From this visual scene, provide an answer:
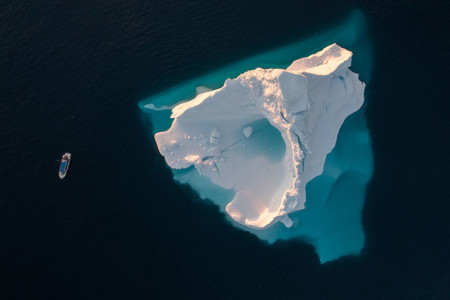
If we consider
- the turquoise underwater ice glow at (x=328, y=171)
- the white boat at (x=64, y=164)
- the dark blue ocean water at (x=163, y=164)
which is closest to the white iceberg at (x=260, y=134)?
the turquoise underwater ice glow at (x=328, y=171)

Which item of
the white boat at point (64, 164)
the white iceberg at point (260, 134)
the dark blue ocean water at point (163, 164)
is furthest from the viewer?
the white boat at point (64, 164)

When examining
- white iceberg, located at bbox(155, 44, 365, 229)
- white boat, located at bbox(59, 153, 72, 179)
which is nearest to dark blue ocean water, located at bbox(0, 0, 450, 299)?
white boat, located at bbox(59, 153, 72, 179)

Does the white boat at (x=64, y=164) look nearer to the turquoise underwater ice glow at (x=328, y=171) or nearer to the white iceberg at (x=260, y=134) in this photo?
the turquoise underwater ice glow at (x=328, y=171)

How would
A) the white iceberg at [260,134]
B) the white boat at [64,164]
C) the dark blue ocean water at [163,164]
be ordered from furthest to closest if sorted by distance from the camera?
1. the white boat at [64,164]
2. the dark blue ocean water at [163,164]
3. the white iceberg at [260,134]

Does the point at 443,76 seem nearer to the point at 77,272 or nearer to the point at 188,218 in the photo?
the point at 188,218

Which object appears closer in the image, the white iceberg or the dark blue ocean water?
the white iceberg

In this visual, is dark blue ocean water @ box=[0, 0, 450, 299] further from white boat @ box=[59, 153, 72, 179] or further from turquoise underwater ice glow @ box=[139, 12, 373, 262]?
turquoise underwater ice glow @ box=[139, 12, 373, 262]

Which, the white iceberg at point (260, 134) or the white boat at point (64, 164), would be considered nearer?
the white iceberg at point (260, 134)
